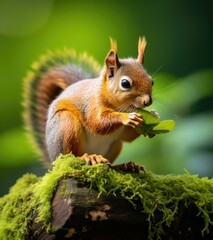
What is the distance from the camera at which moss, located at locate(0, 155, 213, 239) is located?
6.72 ft

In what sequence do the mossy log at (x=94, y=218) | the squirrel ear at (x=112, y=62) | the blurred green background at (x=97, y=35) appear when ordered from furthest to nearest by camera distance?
the blurred green background at (x=97, y=35) < the squirrel ear at (x=112, y=62) < the mossy log at (x=94, y=218)

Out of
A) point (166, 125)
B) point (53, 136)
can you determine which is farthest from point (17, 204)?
point (166, 125)

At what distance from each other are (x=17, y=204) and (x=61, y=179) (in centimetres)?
39

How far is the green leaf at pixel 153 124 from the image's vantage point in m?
2.29

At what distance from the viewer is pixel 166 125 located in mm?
2295

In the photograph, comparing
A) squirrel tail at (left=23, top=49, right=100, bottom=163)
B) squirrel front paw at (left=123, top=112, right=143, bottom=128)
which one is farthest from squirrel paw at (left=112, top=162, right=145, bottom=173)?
squirrel tail at (left=23, top=49, right=100, bottom=163)

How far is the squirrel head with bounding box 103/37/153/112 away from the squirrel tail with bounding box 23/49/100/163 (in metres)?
0.54

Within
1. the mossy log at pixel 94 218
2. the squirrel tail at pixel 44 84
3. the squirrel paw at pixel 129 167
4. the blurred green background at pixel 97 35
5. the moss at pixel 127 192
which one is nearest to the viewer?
the mossy log at pixel 94 218

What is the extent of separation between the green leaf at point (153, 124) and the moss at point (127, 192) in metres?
0.18

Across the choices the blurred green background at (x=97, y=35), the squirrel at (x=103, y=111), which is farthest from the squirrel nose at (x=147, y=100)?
the blurred green background at (x=97, y=35)

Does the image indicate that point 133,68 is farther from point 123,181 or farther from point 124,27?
point 124,27

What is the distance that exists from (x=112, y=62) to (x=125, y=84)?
134mm

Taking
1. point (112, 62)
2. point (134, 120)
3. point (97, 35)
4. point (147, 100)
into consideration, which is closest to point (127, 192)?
point (134, 120)

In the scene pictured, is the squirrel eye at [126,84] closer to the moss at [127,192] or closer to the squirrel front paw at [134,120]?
the squirrel front paw at [134,120]
